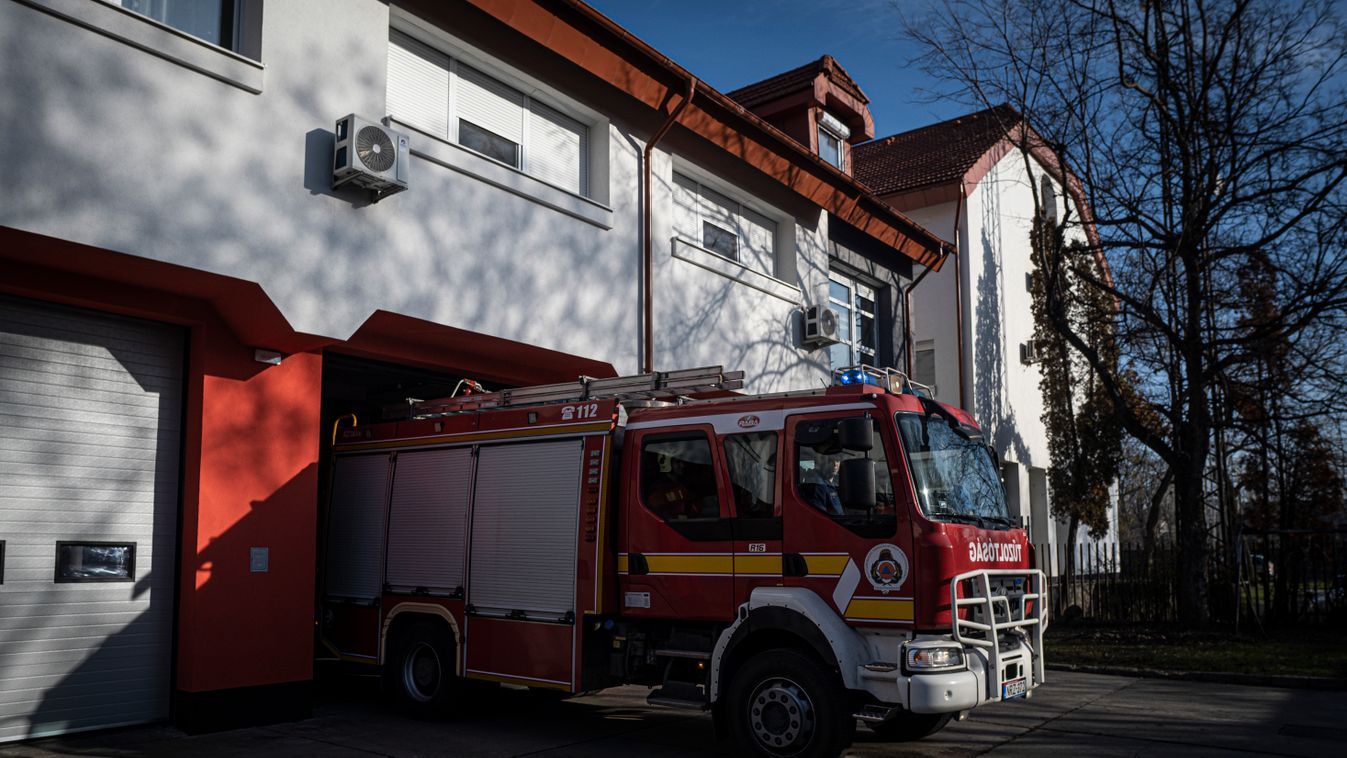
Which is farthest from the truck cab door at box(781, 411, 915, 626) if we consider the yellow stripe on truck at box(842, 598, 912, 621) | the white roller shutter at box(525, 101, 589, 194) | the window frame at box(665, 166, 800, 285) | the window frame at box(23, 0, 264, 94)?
the window frame at box(665, 166, 800, 285)

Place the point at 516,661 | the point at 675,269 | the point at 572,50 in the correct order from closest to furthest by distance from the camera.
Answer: the point at 516,661
the point at 572,50
the point at 675,269

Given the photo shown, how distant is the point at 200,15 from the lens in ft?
27.7

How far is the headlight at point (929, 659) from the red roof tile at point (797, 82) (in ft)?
44.4

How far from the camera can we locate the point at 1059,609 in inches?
761

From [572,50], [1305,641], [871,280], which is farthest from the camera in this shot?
[871,280]

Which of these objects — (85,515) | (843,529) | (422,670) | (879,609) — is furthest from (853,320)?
(85,515)

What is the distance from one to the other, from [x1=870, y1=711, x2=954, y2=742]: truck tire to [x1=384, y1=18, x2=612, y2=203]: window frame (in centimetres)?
625

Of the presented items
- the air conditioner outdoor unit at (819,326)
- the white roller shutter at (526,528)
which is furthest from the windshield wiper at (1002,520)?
the air conditioner outdoor unit at (819,326)

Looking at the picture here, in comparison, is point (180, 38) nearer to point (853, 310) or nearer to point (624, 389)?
point (624, 389)

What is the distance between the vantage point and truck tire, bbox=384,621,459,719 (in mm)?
9320

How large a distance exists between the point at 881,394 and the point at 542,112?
6180 mm

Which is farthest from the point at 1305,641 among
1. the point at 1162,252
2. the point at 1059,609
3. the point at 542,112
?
the point at 542,112

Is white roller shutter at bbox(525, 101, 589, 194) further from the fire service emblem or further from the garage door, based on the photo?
the fire service emblem

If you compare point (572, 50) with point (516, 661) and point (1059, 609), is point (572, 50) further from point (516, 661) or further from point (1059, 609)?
point (1059, 609)
